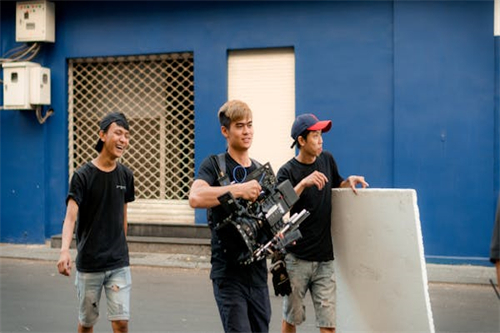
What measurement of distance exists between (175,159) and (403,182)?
13.0 ft

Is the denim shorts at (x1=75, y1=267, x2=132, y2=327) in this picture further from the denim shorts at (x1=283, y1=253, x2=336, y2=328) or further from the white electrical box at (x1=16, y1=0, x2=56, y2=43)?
the white electrical box at (x1=16, y1=0, x2=56, y2=43)

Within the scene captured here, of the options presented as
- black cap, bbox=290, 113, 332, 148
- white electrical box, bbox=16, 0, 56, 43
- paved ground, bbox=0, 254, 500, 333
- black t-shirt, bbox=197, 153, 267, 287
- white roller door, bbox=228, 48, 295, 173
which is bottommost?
paved ground, bbox=0, 254, 500, 333

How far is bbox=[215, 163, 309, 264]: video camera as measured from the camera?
3.81 metres

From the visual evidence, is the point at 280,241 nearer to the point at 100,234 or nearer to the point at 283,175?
the point at 283,175

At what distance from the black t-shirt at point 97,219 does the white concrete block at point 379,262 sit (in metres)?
1.55

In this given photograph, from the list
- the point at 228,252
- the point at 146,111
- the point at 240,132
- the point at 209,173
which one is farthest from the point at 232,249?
the point at 146,111

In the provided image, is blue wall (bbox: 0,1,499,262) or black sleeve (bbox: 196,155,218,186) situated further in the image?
blue wall (bbox: 0,1,499,262)

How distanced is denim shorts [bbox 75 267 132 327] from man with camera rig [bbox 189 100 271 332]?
1042 millimetres

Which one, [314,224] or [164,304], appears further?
[164,304]

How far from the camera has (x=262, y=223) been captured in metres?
3.90

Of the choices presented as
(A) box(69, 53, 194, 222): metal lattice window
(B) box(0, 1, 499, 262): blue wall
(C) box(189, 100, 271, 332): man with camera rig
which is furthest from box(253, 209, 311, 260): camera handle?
(A) box(69, 53, 194, 222): metal lattice window

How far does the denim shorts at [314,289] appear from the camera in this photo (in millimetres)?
4980

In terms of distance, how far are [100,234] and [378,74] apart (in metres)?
6.46

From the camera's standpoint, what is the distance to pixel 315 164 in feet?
16.8
